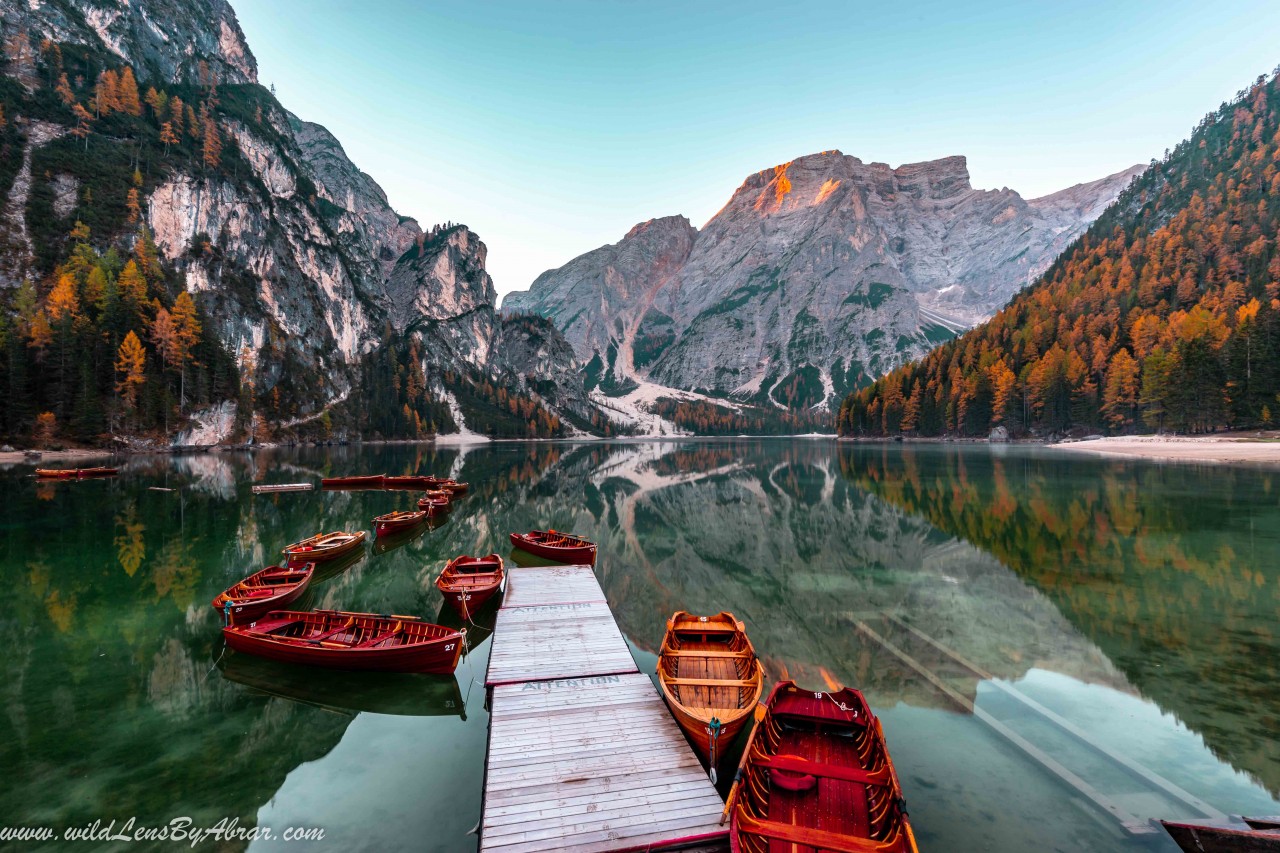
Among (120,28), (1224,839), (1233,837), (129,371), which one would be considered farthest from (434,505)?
(120,28)

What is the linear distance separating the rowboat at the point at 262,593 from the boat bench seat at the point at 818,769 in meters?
19.9

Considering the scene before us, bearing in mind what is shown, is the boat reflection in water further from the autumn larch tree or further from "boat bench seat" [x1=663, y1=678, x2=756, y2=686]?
the autumn larch tree

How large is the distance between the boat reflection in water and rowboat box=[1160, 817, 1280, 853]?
16.0 metres

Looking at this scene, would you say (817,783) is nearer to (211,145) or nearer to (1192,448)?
(1192,448)

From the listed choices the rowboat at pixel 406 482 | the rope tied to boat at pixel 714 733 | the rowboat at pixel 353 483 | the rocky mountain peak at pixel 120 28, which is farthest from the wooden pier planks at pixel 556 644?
the rocky mountain peak at pixel 120 28

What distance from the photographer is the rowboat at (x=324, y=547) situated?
30578 mm

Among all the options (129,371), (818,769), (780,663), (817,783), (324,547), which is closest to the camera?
(817,783)

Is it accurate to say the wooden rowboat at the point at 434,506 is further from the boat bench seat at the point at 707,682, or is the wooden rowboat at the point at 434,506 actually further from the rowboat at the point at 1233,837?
the rowboat at the point at 1233,837

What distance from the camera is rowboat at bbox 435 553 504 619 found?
23.5 metres

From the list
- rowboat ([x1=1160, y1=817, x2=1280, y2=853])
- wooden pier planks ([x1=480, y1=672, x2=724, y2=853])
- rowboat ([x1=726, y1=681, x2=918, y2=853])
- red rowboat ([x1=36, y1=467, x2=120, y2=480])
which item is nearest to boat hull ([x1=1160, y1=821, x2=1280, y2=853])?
rowboat ([x1=1160, y1=817, x2=1280, y2=853])

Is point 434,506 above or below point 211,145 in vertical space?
below

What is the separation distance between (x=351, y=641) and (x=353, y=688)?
2.07 m

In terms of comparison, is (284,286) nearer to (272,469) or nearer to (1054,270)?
(272,469)

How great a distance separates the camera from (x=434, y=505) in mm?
48531
